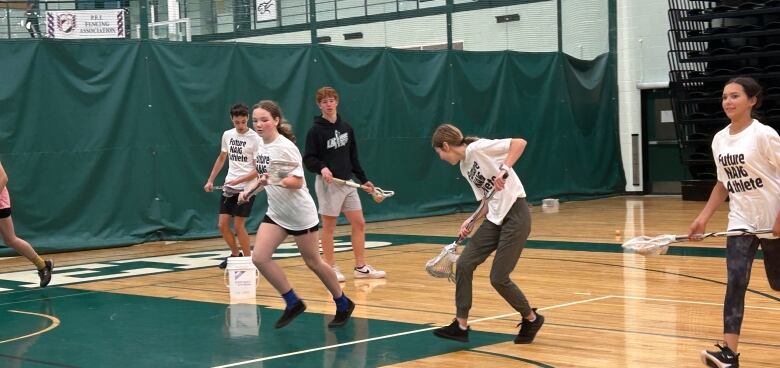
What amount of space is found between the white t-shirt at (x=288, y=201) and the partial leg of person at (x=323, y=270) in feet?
0.33

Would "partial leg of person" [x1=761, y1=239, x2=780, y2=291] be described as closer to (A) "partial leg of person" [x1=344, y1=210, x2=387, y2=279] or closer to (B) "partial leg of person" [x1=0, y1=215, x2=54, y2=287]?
(A) "partial leg of person" [x1=344, y1=210, x2=387, y2=279]

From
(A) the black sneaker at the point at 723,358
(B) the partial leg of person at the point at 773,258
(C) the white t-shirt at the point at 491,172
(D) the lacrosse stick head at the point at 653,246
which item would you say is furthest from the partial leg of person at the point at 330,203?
(B) the partial leg of person at the point at 773,258

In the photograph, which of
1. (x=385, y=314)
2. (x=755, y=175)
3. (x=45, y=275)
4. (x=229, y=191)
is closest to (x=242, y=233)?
(x=229, y=191)

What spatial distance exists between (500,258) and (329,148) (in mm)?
3833

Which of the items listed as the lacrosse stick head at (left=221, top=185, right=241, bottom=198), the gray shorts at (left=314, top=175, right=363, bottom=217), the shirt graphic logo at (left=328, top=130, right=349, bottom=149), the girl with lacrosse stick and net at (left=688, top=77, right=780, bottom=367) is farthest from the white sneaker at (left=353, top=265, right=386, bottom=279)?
the girl with lacrosse stick and net at (left=688, top=77, right=780, bottom=367)

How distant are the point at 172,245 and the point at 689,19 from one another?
1182 centimetres

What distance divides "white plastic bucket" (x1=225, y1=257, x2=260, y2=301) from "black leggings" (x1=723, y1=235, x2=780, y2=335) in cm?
483

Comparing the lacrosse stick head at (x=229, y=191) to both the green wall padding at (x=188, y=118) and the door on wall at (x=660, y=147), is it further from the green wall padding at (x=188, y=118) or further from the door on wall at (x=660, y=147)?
the door on wall at (x=660, y=147)

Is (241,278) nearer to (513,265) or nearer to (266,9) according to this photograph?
(513,265)

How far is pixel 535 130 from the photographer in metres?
22.0

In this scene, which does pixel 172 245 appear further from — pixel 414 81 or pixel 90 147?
pixel 414 81

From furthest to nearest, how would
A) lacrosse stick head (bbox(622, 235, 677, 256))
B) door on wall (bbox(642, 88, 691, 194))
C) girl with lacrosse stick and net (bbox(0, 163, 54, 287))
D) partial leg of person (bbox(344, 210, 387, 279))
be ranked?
door on wall (bbox(642, 88, 691, 194)) < partial leg of person (bbox(344, 210, 387, 279)) < girl with lacrosse stick and net (bbox(0, 163, 54, 287)) < lacrosse stick head (bbox(622, 235, 677, 256))

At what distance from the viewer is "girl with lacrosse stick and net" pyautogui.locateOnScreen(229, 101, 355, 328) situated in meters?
8.22

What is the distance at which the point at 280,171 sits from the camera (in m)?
8.23
